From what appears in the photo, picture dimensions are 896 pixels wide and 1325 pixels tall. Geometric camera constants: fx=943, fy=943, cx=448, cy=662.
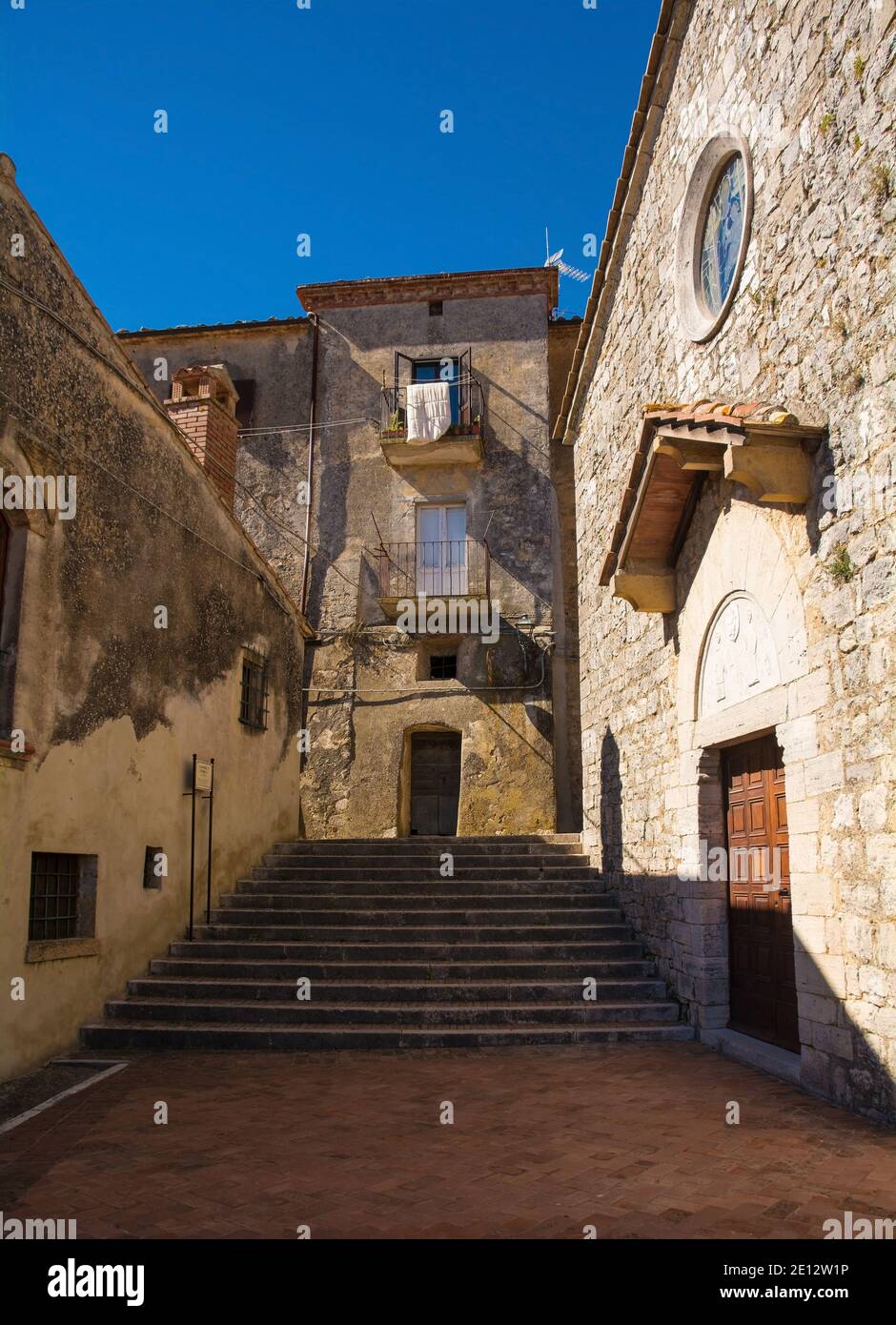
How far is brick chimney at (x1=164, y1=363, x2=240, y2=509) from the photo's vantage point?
1133cm

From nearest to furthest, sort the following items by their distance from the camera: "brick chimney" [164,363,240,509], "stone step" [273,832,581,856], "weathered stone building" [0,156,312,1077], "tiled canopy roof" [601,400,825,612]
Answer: "tiled canopy roof" [601,400,825,612]
"weathered stone building" [0,156,312,1077]
"brick chimney" [164,363,240,509]
"stone step" [273,832,581,856]

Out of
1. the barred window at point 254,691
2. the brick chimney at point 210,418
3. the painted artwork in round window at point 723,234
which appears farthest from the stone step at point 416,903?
the painted artwork in round window at point 723,234

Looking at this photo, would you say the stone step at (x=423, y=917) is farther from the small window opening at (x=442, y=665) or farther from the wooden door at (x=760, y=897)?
the small window opening at (x=442, y=665)

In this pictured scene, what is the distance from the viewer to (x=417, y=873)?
444 inches

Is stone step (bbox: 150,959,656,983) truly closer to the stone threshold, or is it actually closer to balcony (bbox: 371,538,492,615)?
the stone threshold

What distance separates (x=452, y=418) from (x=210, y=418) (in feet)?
26.7

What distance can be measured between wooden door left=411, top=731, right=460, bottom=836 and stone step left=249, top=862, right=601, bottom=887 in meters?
6.51

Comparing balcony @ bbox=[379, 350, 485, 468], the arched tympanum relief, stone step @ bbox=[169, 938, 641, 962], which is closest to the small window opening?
balcony @ bbox=[379, 350, 485, 468]

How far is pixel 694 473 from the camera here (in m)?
7.05

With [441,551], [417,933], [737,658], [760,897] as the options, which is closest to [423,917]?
[417,933]

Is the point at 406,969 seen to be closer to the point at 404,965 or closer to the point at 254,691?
the point at 404,965

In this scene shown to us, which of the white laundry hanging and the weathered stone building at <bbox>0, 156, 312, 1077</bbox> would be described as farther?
the white laundry hanging

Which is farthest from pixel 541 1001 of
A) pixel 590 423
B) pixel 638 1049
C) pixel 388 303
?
pixel 388 303
